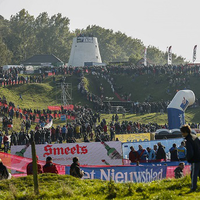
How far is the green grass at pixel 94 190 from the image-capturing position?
9674mm

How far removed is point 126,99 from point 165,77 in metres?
6.64

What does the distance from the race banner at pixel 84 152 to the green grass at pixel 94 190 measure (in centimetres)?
806

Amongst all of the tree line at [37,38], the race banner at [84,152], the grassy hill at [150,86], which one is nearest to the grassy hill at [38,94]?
the grassy hill at [150,86]

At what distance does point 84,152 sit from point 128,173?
247 inches

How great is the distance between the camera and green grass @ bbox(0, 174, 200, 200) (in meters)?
9.67

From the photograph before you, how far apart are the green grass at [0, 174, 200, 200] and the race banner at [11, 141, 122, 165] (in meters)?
8.06

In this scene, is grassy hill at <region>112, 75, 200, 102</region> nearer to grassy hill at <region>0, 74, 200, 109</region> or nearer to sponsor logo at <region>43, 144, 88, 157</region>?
grassy hill at <region>0, 74, 200, 109</region>

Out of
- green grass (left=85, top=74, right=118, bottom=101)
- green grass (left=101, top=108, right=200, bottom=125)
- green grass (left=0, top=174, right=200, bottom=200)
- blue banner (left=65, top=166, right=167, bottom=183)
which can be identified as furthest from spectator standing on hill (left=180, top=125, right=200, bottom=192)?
green grass (left=85, top=74, right=118, bottom=101)

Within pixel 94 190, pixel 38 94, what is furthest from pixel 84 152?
pixel 38 94

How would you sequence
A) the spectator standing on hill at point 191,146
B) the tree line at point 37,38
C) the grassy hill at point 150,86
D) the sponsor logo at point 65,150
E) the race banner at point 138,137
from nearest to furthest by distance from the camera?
the spectator standing on hill at point 191,146 → the sponsor logo at point 65,150 → the race banner at point 138,137 → the grassy hill at point 150,86 → the tree line at point 37,38

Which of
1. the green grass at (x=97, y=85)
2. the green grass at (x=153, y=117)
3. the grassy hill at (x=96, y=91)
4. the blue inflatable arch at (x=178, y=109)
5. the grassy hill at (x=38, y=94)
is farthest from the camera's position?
the green grass at (x=97, y=85)

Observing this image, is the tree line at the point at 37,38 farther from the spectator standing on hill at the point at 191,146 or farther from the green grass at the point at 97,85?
the spectator standing on hill at the point at 191,146

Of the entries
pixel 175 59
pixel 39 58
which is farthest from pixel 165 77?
pixel 175 59

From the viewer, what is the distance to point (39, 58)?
296 ft
